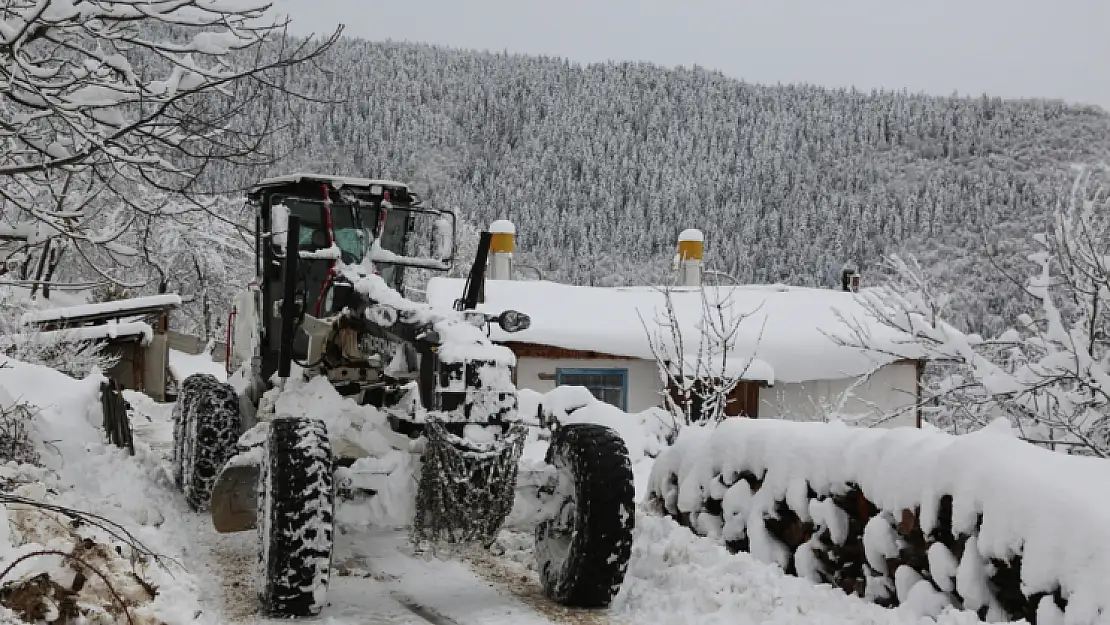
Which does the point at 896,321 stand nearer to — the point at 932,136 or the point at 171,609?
the point at 171,609

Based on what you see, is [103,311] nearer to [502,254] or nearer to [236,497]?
[502,254]

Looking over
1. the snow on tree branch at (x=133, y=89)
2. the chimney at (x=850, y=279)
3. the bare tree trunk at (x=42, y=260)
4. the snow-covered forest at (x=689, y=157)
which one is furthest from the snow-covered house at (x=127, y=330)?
the snow-covered forest at (x=689, y=157)

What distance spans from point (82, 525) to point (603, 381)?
13038 millimetres

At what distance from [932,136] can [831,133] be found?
40.5ft

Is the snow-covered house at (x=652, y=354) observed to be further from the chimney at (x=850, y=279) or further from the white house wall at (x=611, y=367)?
the chimney at (x=850, y=279)

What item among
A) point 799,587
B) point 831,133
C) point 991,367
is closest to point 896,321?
point 991,367

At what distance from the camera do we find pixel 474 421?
214 inches

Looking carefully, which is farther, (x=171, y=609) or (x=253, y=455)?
(x=253, y=455)

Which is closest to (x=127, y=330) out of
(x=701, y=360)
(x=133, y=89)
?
(x=701, y=360)

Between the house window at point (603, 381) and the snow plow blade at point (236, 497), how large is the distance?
40.1 feet

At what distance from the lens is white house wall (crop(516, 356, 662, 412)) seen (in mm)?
17984

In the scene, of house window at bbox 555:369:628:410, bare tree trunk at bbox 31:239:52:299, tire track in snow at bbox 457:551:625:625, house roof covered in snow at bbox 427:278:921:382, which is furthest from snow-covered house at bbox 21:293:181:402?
tire track in snow at bbox 457:551:625:625

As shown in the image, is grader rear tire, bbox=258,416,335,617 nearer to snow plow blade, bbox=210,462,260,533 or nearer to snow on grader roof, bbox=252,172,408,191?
snow plow blade, bbox=210,462,260,533

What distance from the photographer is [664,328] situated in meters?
18.3
